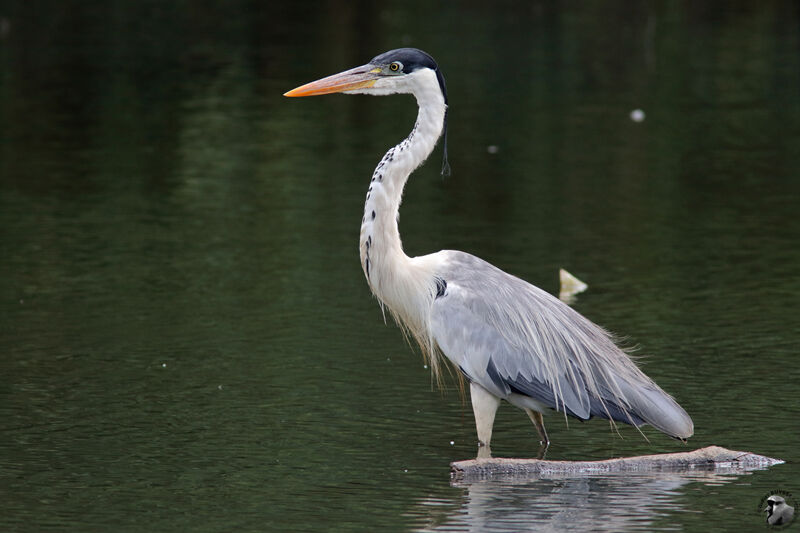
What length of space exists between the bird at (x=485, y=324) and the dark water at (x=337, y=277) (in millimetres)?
340

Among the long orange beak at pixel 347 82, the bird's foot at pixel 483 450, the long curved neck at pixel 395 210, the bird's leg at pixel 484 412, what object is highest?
the long orange beak at pixel 347 82

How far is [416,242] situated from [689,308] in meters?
2.69

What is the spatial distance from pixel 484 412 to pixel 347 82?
1.99 metres

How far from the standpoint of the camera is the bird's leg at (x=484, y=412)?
702cm

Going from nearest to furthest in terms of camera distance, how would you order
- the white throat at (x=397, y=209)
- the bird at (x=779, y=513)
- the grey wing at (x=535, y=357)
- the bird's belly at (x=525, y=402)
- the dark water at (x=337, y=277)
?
the bird at (x=779, y=513), the dark water at (x=337, y=277), the grey wing at (x=535, y=357), the bird's belly at (x=525, y=402), the white throat at (x=397, y=209)

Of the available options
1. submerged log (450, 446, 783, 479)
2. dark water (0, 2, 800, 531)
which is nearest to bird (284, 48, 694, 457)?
submerged log (450, 446, 783, 479)

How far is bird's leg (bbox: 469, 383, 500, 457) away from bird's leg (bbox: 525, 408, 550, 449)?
0.83 ft

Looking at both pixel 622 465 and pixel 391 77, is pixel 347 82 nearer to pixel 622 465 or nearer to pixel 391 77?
pixel 391 77

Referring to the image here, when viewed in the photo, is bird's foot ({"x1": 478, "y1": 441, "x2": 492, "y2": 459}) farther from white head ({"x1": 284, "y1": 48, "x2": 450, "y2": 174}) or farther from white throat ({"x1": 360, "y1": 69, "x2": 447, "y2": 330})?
white head ({"x1": 284, "y1": 48, "x2": 450, "y2": 174})

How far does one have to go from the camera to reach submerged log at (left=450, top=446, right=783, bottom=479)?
6625mm

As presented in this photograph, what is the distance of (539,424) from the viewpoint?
7.23 meters

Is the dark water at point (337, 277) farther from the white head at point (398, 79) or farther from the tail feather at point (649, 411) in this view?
the white head at point (398, 79)

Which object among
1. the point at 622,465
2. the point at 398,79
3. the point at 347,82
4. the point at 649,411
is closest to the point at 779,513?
the point at 622,465

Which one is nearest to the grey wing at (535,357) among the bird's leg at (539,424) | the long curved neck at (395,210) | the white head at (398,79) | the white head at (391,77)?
the bird's leg at (539,424)
